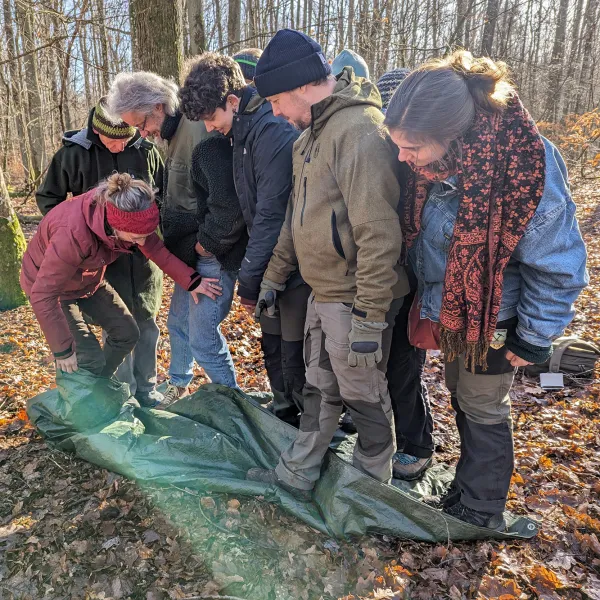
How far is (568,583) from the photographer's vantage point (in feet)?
8.09

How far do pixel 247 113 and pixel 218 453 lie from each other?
2.09 metres

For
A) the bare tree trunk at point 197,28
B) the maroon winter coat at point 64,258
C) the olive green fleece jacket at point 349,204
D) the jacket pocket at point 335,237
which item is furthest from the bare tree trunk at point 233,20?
the jacket pocket at point 335,237

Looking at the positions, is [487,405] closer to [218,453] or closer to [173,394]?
[218,453]

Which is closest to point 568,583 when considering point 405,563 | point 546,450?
point 405,563

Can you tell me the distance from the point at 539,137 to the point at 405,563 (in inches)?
84.0

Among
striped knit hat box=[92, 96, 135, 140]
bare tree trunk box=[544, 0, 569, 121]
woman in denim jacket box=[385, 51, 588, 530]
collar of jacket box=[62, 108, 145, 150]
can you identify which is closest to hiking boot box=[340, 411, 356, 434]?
woman in denim jacket box=[385, 51, 588, 530]

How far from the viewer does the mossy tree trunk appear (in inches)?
238

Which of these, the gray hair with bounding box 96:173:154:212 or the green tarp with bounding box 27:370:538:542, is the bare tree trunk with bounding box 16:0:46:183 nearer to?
the green tarp with bounding box 27:370:538:542

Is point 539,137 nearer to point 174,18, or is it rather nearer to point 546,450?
point 546,450

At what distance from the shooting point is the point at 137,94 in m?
2.94

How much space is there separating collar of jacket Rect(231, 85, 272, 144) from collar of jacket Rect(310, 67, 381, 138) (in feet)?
1.63

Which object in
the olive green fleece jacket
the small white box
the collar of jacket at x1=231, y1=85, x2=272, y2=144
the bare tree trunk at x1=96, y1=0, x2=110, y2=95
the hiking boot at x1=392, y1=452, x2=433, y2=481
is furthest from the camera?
the bare tree trunk at x1=96, y1=0, x2=110, y2=95

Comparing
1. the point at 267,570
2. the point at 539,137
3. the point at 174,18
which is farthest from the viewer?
the point at 174,18

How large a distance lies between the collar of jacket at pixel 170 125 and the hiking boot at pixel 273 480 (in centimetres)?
216
